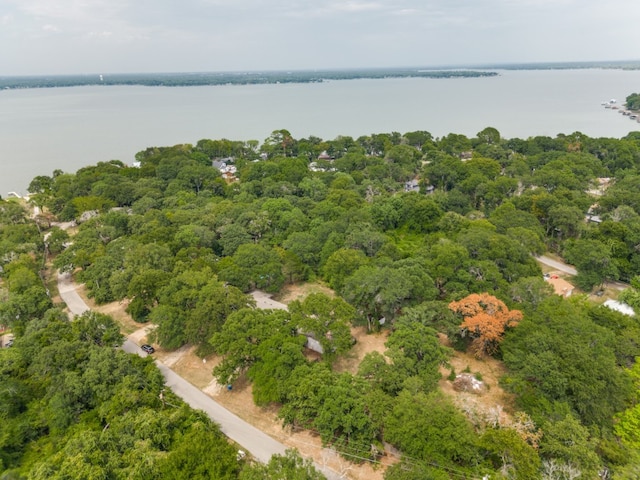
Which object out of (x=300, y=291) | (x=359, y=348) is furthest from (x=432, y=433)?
(x=300, y=291)

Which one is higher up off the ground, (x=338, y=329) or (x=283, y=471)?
(x=338, y=329)

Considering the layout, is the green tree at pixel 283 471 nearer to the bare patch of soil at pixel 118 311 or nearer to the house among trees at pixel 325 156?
the bare patch of soil at pixel 118 311

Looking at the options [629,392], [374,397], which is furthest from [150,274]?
[629,392]

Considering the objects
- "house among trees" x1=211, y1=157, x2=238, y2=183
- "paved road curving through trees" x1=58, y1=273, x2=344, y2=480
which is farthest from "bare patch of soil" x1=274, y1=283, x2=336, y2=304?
"house among trees" x1=211, y1=157, x2=238, y2=183

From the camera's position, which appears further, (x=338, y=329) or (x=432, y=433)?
(x=338, y=329)

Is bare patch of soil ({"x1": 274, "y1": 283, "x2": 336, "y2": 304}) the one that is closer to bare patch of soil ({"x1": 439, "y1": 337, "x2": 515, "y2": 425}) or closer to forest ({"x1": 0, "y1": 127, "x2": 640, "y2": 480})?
forest ({"x1": 0, "y1": 127, "x2": 640, "y2": 480})

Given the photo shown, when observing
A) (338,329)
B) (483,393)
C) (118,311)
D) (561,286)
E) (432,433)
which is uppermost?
(338,329)

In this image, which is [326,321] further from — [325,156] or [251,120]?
[251,120]

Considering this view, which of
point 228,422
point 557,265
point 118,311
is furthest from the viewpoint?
point 557,265

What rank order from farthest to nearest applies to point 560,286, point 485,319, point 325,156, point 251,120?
1. point 251,120
2. point 325,156
3. point 560,286
4. point 485,319

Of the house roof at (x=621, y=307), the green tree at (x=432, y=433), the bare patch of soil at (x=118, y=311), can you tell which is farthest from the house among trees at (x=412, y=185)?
the green tree at (x=432, y=433)
